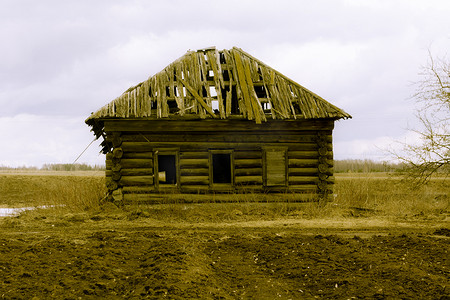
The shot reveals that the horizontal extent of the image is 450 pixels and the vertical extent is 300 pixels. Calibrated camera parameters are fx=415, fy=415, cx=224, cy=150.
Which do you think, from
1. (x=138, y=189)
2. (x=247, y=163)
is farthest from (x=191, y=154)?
(x=138, y=189)

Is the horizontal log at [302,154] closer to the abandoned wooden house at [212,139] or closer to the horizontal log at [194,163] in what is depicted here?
the abandoned wooden house at [212,139]

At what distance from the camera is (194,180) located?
13398mm

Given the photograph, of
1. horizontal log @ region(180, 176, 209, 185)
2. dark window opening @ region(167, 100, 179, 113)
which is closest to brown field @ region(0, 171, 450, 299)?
horizontal log @ region(180, 176, 209, 185)

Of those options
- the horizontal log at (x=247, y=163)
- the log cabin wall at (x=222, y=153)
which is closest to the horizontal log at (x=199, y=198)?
the log cabin wall at (x=222, y=153)

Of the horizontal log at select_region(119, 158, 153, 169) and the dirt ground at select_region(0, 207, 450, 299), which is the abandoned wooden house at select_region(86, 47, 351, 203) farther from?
the dirt ground at select_region(0, 207, 450, 299)

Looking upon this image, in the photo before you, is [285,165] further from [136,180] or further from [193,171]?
[136,180]

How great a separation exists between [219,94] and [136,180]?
3.90 metres

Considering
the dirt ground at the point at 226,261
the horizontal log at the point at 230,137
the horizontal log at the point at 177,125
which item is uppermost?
the horizontal log at the point at 177,125

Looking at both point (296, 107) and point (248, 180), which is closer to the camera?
point (248, 180)

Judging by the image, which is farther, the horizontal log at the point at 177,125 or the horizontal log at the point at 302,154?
the horizontal log at the point at 302,154

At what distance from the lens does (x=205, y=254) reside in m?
7.86

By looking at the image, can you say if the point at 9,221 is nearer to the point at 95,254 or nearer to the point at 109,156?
the point at 109,156

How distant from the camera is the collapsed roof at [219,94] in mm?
13180

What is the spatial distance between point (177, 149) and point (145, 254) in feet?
19.2
